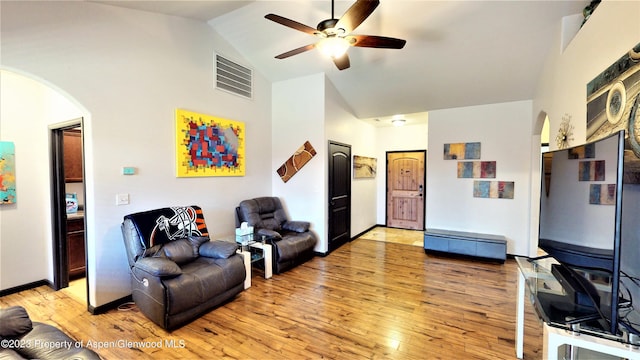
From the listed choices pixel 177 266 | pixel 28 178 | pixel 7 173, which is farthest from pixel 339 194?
pixel 7 173

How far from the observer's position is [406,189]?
691cm

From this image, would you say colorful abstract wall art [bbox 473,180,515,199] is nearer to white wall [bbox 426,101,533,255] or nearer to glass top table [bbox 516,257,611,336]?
white wall [bbox 426,101,533,255]

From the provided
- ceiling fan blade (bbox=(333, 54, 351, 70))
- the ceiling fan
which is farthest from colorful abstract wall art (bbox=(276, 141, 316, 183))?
the ceiling fan

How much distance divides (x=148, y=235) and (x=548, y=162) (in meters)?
3.52

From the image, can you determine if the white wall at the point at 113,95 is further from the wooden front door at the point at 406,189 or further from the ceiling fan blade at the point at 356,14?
the wooden front door at the point at 406,189

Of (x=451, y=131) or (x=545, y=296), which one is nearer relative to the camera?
(x=545, y=296)

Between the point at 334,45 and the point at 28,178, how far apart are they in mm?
3896

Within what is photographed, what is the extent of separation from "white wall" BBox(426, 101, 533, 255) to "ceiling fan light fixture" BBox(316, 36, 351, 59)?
3254mm

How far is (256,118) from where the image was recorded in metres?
4.69

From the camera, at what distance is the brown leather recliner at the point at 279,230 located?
387 cm

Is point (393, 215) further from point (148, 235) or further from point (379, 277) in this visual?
point (148, 235)

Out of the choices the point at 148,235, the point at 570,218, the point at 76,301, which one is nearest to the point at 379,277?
the point at 570,218

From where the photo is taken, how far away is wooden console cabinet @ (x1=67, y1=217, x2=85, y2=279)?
A: 3508 millimetres

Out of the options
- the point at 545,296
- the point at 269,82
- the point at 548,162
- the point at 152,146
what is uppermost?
the point at 269,82
